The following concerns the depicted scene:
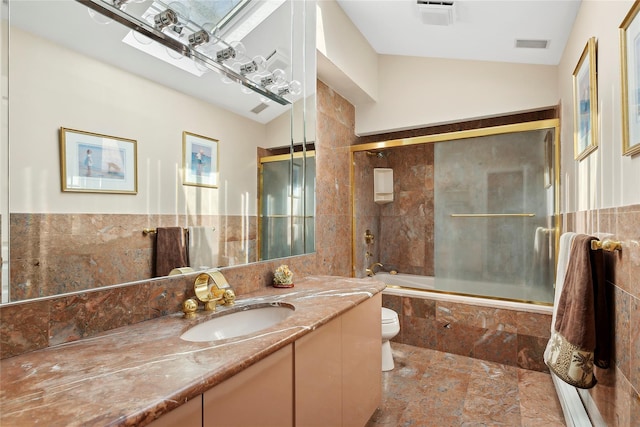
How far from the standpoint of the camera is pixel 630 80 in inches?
45.5

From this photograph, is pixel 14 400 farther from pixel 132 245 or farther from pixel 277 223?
pixel 277 223

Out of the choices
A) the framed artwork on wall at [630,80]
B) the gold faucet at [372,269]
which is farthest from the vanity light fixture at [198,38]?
the gold faucet at [372,269]

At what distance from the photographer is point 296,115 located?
2309mm

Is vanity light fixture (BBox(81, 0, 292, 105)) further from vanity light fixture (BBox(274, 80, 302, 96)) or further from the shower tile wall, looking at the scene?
the shower tile wall

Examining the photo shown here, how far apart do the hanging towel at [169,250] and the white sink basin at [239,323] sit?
27 cm

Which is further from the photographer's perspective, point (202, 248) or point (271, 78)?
point (271, 78)

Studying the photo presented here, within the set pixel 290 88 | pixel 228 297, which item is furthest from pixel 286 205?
pixel 228 297

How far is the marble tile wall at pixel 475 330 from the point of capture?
259 centimetres

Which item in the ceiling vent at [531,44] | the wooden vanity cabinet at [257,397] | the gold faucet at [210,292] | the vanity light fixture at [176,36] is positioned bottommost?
the wooden vanity cabinet at [257,397]

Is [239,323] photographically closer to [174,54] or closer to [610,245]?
[174,54]

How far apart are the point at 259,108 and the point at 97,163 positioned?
1.02m

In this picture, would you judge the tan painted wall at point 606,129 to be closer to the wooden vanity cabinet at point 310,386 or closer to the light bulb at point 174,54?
the wooden vanity cabinet at point 310,386

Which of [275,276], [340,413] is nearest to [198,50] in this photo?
[275,276]

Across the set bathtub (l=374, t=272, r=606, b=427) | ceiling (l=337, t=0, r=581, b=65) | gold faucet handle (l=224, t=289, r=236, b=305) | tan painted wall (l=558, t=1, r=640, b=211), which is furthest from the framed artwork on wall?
gold faucet handle (l=224, t=289, r=236, b=305)
